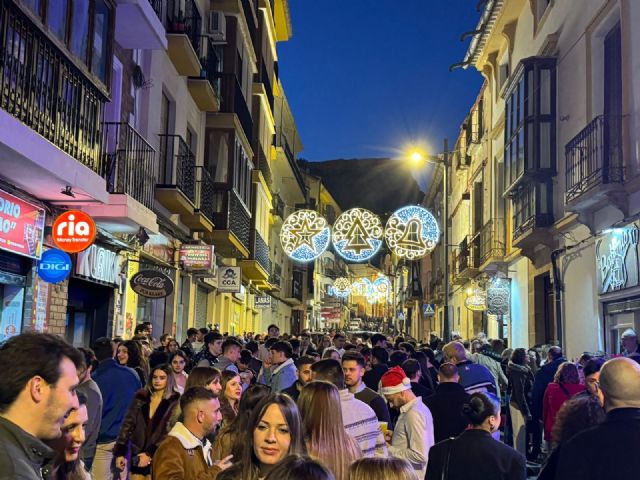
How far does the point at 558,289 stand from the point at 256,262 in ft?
43.8

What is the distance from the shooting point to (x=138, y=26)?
527 inches

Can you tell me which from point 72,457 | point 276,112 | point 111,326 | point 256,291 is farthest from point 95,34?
point 276,112

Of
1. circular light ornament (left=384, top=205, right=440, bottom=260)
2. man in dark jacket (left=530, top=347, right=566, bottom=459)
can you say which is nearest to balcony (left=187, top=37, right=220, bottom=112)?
circular light ornament (left=384, top=205, right=440, bottom=260)

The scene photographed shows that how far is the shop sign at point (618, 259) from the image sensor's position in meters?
13.4

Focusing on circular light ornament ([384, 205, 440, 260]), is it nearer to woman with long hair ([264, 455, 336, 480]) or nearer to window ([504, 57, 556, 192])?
window ([504, 57, 556, 192])

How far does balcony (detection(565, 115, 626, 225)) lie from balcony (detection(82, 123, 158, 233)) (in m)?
8.02

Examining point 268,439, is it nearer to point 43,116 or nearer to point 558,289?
point 43,116

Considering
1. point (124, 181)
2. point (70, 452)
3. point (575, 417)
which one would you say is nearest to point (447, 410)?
point (575, 417)

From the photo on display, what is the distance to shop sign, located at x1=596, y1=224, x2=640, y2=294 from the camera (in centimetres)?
1336

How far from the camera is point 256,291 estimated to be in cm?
3809

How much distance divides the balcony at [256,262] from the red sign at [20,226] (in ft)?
57.5

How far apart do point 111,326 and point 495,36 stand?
673 inches

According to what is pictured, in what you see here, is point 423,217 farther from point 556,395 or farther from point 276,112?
point 276,112

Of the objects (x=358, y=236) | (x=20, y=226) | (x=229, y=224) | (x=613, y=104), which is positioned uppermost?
(x=613, y=104)
